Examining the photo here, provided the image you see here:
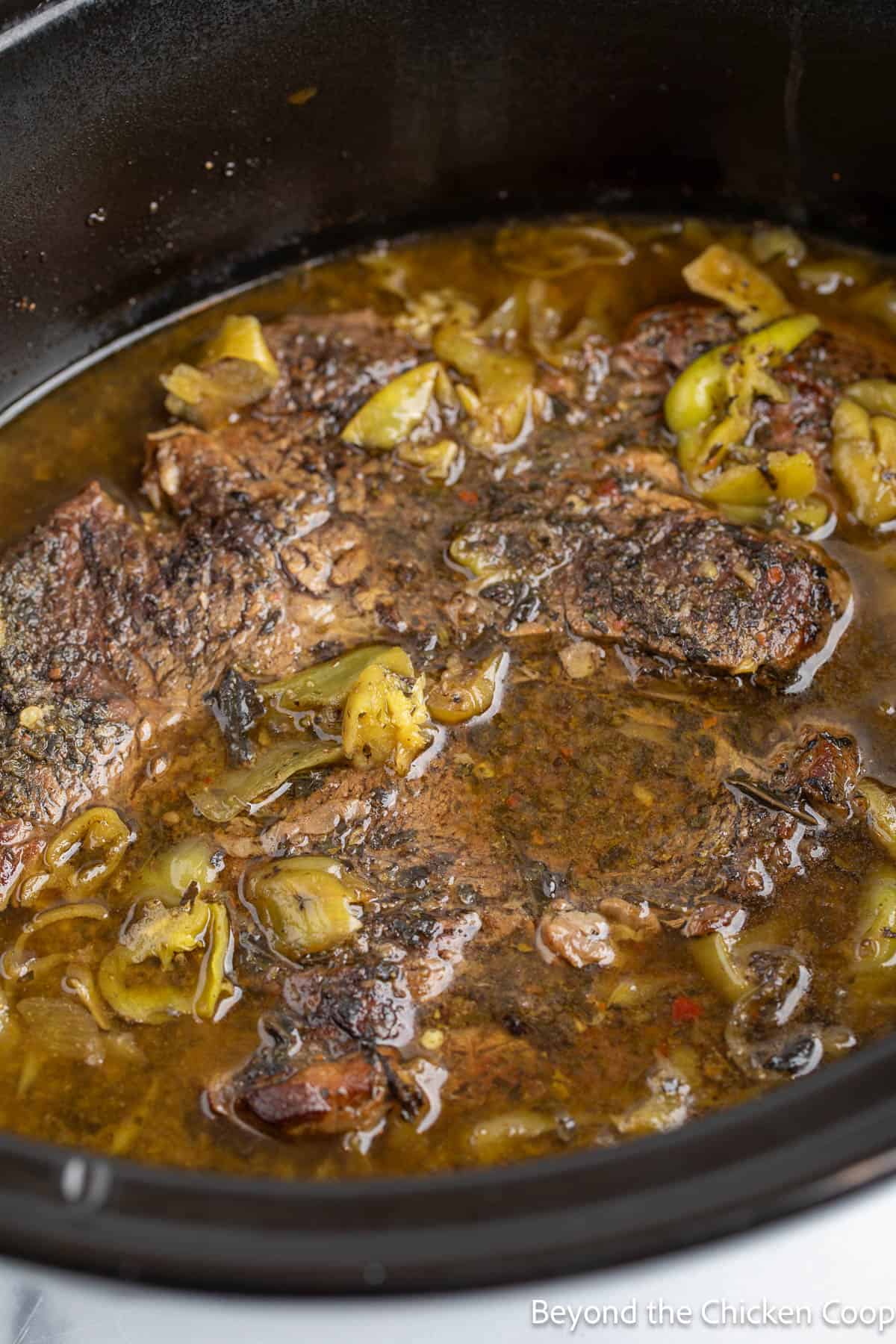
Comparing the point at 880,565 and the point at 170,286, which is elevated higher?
the point at 170,286

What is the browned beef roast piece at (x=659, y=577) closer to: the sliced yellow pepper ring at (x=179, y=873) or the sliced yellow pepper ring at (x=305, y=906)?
the sliced yellow pepper ring at (x=305, y=906)

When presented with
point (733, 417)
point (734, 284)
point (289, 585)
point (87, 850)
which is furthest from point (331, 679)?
point (734, 284)

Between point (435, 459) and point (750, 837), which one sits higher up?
point (435, 459)

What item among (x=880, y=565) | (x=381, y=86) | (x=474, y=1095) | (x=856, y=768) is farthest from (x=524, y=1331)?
(x=381, y=86)

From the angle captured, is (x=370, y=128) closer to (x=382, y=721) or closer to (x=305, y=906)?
(x=382, y=721)

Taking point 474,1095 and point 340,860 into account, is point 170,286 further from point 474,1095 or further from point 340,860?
point 474,1095

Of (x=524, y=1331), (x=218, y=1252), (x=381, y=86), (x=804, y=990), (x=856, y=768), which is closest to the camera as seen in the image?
(x=218, y=1252)

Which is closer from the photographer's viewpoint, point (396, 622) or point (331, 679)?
point (331, 679)
